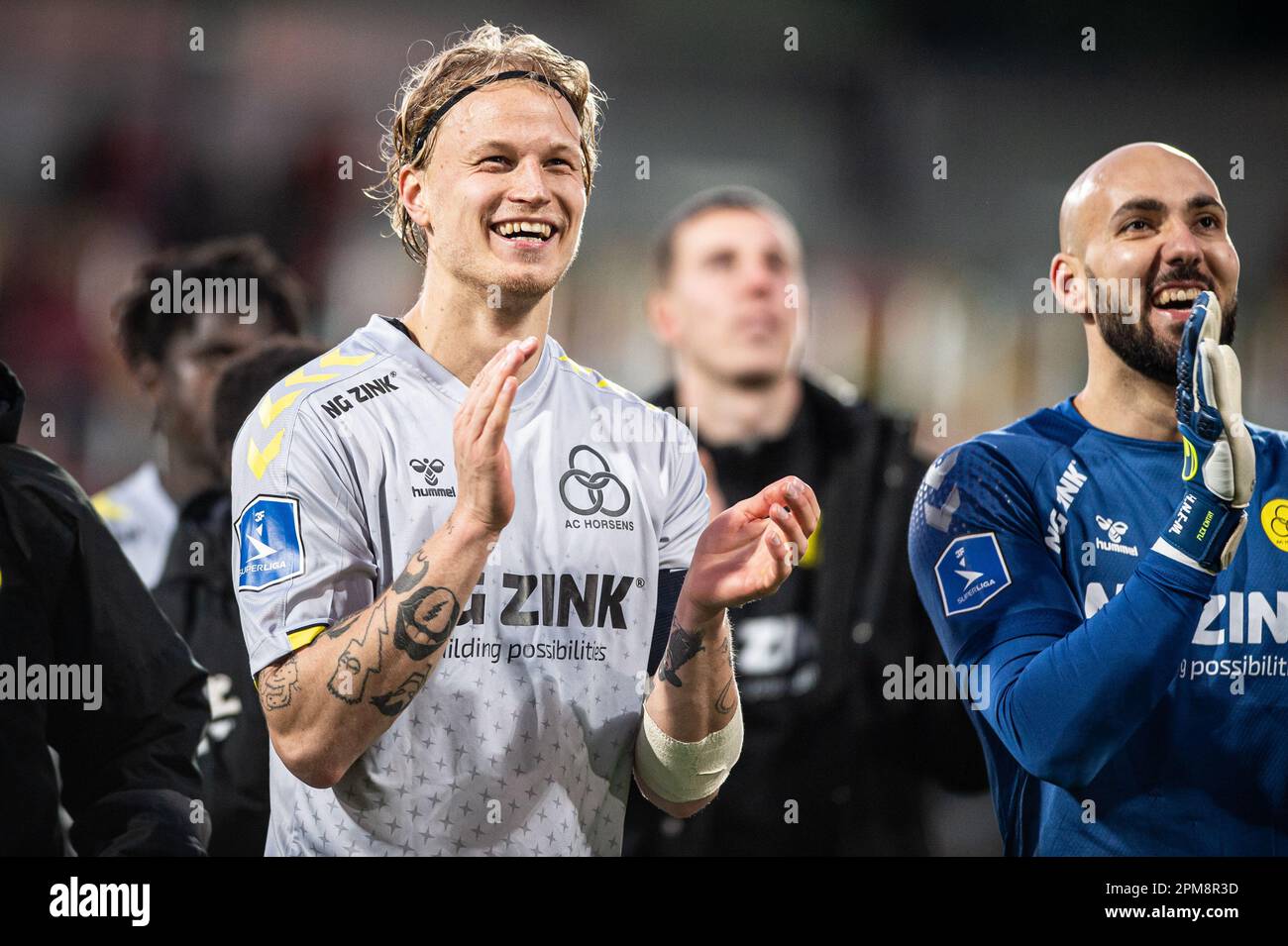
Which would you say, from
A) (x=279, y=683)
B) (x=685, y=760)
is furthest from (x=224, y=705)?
(x=685, y=760)

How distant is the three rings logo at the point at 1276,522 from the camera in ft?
9.02

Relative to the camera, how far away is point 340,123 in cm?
→ 318

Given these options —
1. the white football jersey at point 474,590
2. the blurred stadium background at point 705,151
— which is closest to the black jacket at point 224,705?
the blurred stadium background at point 705,151

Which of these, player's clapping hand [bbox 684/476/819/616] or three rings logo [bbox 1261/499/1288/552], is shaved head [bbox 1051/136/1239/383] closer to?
three rings logo [bbox 1261/499/1288/552]

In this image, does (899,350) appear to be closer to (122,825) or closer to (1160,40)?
(1160,40)

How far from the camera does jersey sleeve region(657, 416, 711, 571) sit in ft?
8.77

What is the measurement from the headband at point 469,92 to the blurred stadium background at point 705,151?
385mm

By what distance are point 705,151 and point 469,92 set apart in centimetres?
67

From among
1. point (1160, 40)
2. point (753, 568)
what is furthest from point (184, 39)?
point (1160, 40)

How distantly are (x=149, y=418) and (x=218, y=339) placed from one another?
0.25 m

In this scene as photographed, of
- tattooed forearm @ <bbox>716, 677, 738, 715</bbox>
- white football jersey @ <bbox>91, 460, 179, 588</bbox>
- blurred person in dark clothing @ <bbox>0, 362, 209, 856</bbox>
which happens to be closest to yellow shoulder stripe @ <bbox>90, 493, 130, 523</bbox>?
white football jersey @ <bbox>91, 460, 179, 588</bbox>

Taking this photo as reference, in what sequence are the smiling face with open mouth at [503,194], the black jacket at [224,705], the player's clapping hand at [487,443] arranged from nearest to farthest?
the player's clapping hand at [487,443]
the smiling face with open mouth at [503,194]
the black jacket at [224,705]

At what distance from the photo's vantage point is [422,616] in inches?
90.0

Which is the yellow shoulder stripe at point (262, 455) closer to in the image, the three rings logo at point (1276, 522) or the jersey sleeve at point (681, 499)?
the jersey sleeve at point (681, 499)
